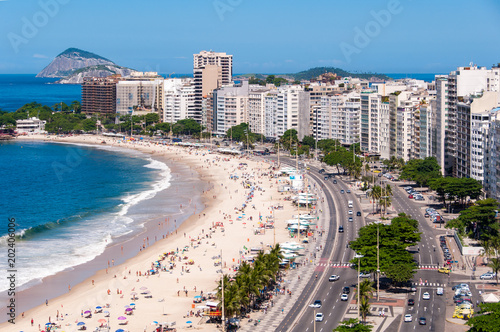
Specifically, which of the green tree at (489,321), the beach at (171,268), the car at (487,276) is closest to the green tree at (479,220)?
the car at (487,276)

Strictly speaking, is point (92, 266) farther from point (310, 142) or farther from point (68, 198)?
point (310, 142)

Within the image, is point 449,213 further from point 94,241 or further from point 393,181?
point 94,241

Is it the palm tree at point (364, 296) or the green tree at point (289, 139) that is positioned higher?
the green tree at point (289, 139)

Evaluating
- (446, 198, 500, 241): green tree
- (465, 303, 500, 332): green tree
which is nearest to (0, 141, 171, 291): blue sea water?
(446, 198, 500, 241): green tree

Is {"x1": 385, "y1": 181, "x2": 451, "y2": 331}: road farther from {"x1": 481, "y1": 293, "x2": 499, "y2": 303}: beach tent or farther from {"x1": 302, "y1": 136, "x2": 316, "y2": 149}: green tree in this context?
{"x1": 302, "y1": 136, "x2": 316, "y2": 149}: green tree

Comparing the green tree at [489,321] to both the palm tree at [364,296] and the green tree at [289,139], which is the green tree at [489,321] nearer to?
the palm tree at [364,296]

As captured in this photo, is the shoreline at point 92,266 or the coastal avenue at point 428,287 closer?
the coastal avenue at point 428,287

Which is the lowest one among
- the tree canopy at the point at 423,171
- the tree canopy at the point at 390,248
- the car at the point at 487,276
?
the car at the point at 487,276

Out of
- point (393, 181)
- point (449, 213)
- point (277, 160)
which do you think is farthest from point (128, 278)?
point (277, 160)
